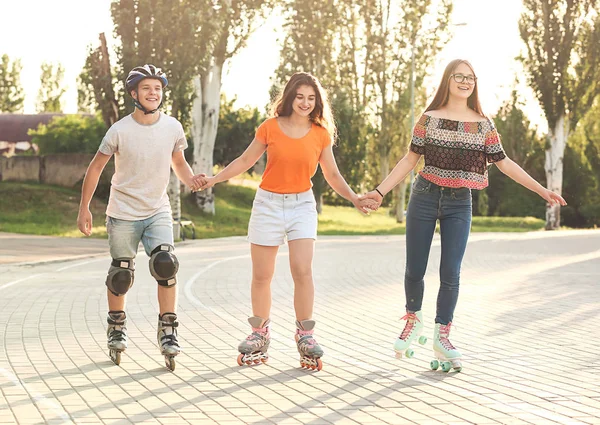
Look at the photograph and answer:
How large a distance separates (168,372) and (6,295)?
6.43 m

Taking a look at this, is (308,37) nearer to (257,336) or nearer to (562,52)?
(562,52)

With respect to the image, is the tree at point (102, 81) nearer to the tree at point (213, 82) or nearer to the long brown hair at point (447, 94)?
the tree at point (213, 82)

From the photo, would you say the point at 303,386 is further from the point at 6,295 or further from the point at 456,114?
the point at 6,295

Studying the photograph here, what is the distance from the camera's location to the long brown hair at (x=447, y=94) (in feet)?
25.6

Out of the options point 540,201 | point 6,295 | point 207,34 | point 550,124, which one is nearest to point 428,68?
point 550,124

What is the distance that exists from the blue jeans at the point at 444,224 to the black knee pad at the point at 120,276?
6.13 ft

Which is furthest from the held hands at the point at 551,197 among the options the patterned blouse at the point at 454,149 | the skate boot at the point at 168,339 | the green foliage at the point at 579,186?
the green foliage at the point at 579,186

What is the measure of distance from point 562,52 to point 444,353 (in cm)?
3991

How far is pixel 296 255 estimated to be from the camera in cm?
791

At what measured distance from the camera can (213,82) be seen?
4253 cm

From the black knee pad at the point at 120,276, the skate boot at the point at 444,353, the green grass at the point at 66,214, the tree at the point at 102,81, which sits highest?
the tree at the point at 102,81

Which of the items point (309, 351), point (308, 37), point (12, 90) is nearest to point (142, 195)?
point (309, 351)

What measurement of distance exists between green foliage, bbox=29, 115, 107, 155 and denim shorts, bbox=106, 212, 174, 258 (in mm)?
36829

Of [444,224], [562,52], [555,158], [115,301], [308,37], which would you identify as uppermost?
[308,37]
